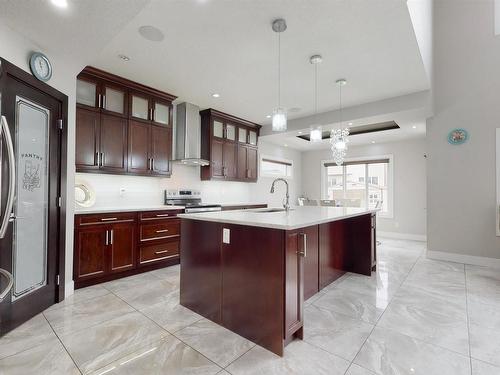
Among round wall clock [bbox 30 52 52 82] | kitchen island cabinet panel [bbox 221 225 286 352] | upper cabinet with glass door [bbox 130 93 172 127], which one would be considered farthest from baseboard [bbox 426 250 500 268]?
round wall clock [bbox 30 52 52 82]

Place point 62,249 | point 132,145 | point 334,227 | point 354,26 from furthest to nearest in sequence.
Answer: point 132,145 → point 334,227 → point 62,249 → point 354,26

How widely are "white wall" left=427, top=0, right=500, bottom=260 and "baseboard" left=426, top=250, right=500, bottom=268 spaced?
5 cm

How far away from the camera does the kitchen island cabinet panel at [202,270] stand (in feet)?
7.14

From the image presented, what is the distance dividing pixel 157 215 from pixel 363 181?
5788 mm

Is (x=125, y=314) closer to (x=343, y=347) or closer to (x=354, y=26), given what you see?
(x=343, y=347)

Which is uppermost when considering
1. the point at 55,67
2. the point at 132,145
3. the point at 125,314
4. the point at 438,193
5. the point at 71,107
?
the point at 55,67

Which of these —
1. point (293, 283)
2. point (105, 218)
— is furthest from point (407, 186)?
point (105, 218)

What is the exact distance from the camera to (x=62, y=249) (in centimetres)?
261

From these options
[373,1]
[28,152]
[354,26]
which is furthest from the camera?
[354,26]

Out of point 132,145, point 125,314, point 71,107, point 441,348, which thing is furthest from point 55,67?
point 441,348

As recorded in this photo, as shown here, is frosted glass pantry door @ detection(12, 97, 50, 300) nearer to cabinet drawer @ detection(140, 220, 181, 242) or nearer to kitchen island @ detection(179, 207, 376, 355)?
cabinet drawer @ detection(140, 220, 181, 242)

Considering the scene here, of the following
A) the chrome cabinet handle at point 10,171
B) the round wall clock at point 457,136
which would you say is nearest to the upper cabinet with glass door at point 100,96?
the chrome cabinet handle at point 10,171

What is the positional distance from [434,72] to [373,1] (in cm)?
319

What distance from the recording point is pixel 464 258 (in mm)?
4145
